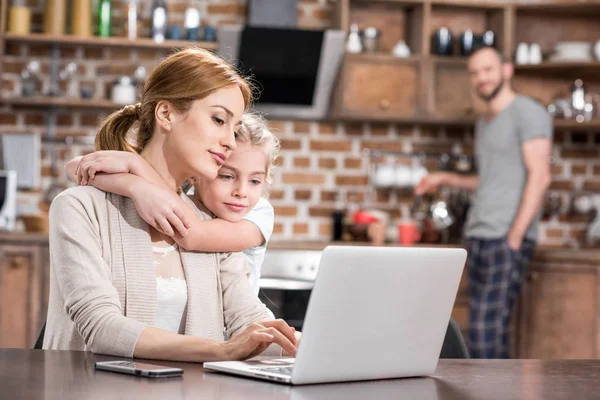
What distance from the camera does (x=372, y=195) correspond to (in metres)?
4.86

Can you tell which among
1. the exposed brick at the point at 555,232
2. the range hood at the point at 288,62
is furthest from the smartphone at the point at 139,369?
the exposed brick at the point at 555,232

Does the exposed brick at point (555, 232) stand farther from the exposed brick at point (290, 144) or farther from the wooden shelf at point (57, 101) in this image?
the wooden shelf at point (57, 101)

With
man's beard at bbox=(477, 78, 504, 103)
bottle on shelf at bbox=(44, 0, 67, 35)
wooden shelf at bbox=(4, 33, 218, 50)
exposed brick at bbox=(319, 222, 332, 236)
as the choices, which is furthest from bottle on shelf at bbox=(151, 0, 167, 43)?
Result: man's beard at bbox=(477, 78, 504, 103)

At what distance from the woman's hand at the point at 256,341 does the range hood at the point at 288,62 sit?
3.10 meters

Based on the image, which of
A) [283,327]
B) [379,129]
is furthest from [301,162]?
[283,327]

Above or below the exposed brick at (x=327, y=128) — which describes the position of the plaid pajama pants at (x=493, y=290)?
below

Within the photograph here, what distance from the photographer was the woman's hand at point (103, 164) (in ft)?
5.46

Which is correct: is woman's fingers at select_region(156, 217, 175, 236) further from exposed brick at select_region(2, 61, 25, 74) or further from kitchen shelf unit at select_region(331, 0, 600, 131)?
exposed brick at select_region(2, 61, 25, 74)

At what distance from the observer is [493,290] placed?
4.16m

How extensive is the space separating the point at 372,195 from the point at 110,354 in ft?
11.5

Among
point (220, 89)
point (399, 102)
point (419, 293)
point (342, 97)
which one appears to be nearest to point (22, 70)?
point (342, 97)

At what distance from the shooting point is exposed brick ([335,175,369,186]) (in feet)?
→ 15.9

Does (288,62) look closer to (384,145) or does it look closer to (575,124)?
(384,145)

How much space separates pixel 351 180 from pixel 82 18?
159cm
